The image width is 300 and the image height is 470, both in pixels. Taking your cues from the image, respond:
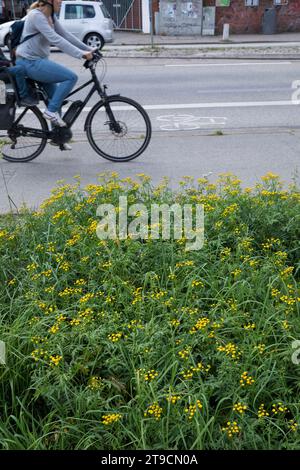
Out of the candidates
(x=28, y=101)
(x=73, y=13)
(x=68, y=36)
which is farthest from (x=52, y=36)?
(x=73, y=13)

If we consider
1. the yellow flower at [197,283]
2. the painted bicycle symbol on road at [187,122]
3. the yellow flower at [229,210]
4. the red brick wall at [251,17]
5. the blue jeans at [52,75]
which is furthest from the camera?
the red brick wall at [251,17]

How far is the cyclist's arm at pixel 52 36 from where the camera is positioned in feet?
18.3

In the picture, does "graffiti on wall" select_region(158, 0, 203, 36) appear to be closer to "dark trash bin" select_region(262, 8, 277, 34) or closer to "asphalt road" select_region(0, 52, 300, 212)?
"dark trash bin" select_region(262, 8, 277, 34)

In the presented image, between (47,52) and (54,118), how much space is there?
74 cm

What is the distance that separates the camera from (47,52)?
19.2 ft

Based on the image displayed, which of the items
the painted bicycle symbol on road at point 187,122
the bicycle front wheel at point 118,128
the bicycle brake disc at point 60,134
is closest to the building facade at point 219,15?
the painted bicycle symbol on road at point 187,122

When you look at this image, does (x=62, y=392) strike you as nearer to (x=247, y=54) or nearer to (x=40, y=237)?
(x=40, y=237)

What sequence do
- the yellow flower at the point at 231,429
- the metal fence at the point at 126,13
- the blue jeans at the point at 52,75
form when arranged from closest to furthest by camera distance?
the yellow flower at the point at 231,429
the blue jeans at the point at 52,75
the metal fence at the point at 126,13

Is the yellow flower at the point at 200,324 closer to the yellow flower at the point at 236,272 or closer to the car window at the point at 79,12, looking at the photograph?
the yellow flower at the point at 236,272

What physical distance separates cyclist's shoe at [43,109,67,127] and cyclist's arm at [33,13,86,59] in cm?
68

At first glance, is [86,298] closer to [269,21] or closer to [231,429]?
[231,429]

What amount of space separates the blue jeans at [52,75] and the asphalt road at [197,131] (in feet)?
2.75

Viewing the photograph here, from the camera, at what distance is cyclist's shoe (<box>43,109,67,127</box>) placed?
19.2 feet

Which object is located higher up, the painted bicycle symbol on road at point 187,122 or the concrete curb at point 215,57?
the concrete curb at point 215,57
